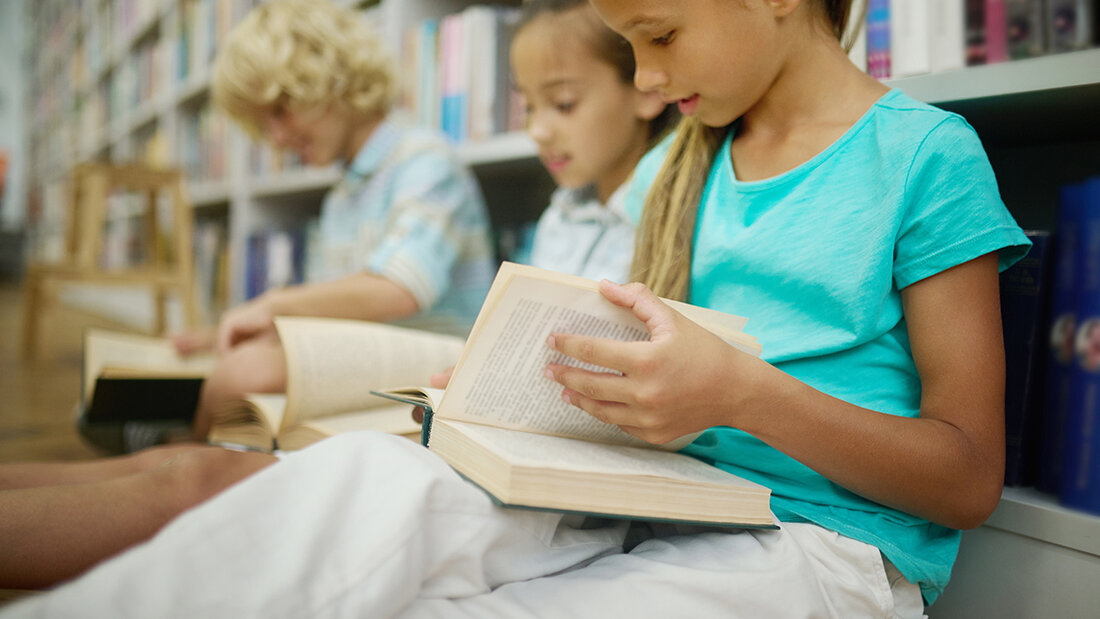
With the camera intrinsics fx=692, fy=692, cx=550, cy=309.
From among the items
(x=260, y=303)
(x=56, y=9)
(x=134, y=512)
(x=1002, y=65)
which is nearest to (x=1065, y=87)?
(x=1002, y=65)

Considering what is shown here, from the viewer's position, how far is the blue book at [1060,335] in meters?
0.57

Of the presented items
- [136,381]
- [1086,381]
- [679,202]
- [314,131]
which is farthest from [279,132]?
[1086,381]

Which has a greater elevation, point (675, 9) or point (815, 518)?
point (675, 9)

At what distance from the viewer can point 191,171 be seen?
103 inches

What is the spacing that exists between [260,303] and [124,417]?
0.79 feet

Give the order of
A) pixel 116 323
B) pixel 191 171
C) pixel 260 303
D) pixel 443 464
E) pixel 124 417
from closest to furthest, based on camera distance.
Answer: pixel 443 464, pixel 124 417, pixel 260 303, pixel 191 171, pixel 116 323

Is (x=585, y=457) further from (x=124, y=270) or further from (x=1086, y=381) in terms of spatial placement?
(x=124, y=270)

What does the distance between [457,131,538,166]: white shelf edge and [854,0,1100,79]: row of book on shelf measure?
0.57 metres

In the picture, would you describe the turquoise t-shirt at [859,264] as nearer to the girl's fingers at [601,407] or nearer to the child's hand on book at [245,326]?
the girl's fingers at [601,407]

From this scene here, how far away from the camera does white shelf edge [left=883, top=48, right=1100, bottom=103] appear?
527 millimetres

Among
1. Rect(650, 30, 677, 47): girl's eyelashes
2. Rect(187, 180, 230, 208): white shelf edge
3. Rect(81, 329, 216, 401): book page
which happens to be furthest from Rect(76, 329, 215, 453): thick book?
Rect(187, 180, 230, 208): white shelf edge

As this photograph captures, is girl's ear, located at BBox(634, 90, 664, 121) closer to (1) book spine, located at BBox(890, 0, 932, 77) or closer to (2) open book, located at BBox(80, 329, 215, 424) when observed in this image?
(1) book spine, located at BBox(890, 0, 932, 77)

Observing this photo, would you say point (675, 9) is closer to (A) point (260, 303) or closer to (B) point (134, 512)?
(B) point (134, 512)

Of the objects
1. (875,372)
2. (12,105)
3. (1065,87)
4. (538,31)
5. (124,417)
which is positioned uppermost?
(12,105)
